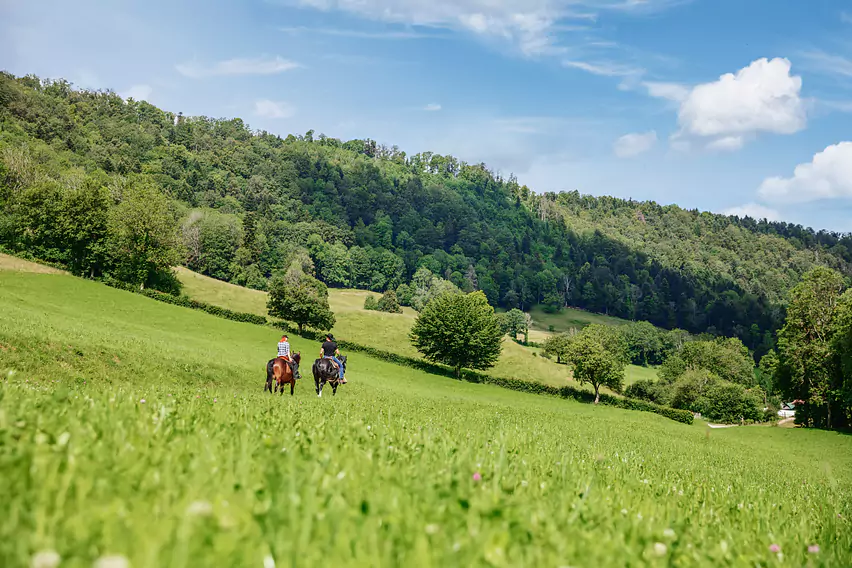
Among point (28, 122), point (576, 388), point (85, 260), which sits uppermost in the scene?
point (28, 122)

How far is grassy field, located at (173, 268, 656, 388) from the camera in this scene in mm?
97312

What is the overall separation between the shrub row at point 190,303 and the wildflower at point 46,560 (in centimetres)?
8616

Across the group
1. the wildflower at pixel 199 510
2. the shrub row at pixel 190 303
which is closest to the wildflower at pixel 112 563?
the wildflower at pixel 199 510

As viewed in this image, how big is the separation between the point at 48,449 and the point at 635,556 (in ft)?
13.7

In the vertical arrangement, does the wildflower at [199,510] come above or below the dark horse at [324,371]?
above

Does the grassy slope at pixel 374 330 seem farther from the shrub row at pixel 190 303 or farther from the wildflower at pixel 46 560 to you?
the wildflower at pixel 46 560

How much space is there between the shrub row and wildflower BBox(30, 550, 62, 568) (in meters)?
86.2

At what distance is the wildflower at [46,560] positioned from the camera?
7.23 feet

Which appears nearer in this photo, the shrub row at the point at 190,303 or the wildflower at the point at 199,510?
the wildflower at the point at 199,510

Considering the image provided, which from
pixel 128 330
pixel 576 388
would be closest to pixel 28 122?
pixel 128 330

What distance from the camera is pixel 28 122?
183 meters

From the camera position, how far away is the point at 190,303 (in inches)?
3278

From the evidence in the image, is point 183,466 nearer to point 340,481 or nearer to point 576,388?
point 340,481

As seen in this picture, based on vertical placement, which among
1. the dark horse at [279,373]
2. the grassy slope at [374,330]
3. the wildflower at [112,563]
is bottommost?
the grassy slope at [374,330]
